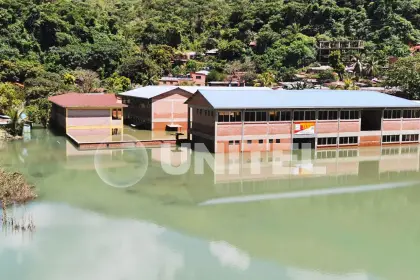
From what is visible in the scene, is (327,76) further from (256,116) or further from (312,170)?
(312,170)

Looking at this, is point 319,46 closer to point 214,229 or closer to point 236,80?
point 236,80

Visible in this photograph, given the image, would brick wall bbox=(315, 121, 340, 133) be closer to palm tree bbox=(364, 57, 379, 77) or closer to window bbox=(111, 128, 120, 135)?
window bbox=(111, 128, 120, 135)

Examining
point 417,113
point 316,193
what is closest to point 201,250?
point 316,193

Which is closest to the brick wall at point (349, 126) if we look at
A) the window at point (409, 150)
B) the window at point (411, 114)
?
the window at point (409, 150)

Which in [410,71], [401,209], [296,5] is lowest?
[401,209]

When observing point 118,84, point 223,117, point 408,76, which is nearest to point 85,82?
point 118,84

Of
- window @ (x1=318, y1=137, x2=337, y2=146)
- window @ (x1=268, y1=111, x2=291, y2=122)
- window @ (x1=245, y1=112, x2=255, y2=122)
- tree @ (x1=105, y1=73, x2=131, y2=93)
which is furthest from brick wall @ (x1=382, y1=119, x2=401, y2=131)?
tree @ (x1=105, y1=73, x2=131, y2=93)
